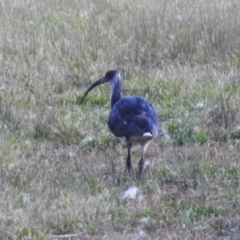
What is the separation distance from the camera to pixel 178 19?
11.9 meters

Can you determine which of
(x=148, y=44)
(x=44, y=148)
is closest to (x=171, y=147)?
(x=44, y=148)

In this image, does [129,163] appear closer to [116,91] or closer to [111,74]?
[116,91]

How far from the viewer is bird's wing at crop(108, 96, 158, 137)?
7.14 m

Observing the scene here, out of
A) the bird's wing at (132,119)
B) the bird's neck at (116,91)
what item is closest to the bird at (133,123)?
the bird's wing at (132,119)

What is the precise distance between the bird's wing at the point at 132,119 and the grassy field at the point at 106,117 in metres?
0.37

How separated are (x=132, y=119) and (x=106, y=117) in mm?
1703

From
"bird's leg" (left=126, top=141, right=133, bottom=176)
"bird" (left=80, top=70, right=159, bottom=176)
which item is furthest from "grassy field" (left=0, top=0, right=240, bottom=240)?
"bird" (left=80, top=70, right=159, bottom=176)

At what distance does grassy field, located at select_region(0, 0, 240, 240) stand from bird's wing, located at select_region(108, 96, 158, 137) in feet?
1.21

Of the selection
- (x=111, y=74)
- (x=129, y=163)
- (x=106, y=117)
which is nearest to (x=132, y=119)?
(x=129, y=163)

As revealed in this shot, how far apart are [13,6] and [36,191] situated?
6.75m

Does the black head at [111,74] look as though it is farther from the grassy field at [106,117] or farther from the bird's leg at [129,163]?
the bird's leg at [129,163]

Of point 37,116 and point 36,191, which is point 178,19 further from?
point 36,191

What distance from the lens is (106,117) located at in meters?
8.93

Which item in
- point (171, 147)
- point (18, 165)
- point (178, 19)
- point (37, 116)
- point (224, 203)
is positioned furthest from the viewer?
point (178, 19)
